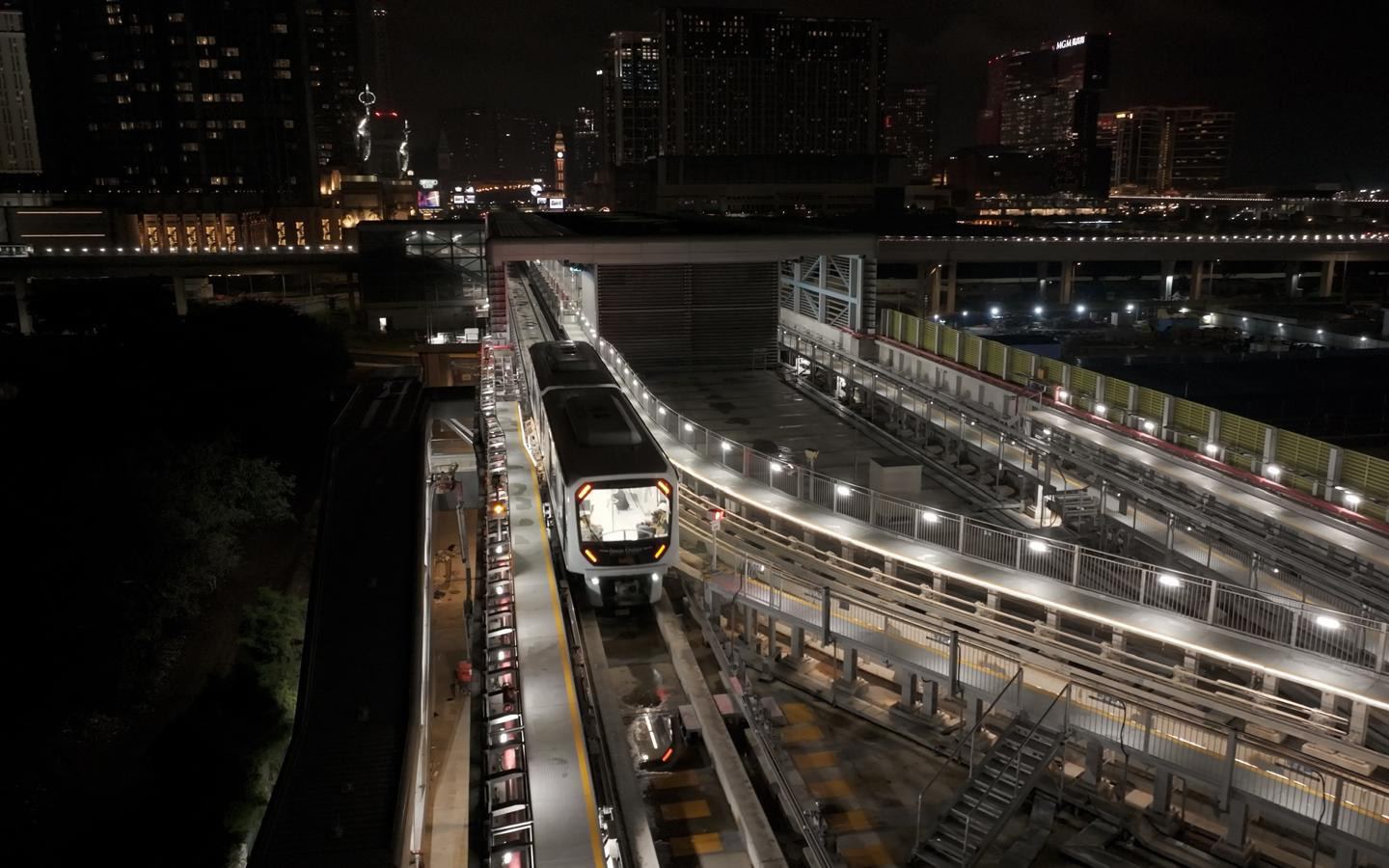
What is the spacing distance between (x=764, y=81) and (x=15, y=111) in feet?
385

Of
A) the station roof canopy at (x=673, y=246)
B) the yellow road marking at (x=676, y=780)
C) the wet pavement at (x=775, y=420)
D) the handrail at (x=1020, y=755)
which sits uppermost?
the station roof canopy at (x=673, y=246)

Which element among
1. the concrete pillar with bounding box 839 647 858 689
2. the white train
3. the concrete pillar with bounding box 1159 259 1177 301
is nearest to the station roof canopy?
the white train

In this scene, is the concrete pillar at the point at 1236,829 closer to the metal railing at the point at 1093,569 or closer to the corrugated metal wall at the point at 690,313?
the metal railing at the point at 1093,569

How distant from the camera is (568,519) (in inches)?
534

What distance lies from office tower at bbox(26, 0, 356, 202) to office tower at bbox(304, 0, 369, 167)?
48.0 m

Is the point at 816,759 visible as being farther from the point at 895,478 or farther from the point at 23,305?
the point at 23,305

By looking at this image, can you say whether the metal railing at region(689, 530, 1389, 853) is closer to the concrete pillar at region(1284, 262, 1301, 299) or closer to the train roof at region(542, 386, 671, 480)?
the train roof at region(542, 386, 671, 480)

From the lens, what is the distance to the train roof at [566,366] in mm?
17188

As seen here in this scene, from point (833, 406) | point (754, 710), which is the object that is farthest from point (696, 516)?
point (833, 406)

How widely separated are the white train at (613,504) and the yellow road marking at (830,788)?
3400 mm

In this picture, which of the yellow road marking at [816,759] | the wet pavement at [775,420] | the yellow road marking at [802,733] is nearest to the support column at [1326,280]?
the wet pavement at [775,420]

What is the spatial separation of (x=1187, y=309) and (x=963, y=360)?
107ft

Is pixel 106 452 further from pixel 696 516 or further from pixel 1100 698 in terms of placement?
pixel 1100 698

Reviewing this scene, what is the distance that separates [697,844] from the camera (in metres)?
10.7
